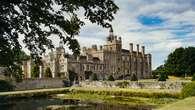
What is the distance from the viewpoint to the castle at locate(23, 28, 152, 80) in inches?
2724

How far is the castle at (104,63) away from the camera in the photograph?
227 ft

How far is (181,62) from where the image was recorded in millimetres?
73938

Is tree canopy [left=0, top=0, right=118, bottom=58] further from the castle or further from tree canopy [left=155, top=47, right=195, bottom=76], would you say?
tree canopy [left=155, top=47, right=195, bottom=76]

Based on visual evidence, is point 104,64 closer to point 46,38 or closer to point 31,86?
point 31,86

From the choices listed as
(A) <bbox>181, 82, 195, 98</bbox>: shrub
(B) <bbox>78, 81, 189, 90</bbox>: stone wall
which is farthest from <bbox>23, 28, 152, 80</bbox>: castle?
(A) <bbox>181, 82, 195, 98</bbox>: shrub

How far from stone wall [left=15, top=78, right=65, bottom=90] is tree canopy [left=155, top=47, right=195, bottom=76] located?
24.0 metres

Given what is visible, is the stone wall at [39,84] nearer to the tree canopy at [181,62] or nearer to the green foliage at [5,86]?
the green foliage at [5,86]

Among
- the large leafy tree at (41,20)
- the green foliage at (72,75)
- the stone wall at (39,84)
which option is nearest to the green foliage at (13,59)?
the large leafy tree at (41,20)

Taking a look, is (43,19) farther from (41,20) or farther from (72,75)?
(72,75)

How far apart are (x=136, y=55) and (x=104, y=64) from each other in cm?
1322

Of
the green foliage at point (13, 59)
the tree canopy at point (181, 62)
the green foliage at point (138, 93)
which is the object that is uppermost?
the tree canopy at point (181, 62)

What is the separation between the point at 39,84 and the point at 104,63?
75.3 feet

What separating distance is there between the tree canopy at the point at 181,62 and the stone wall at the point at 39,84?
78.6ft

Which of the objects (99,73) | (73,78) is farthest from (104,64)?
(73,78)
